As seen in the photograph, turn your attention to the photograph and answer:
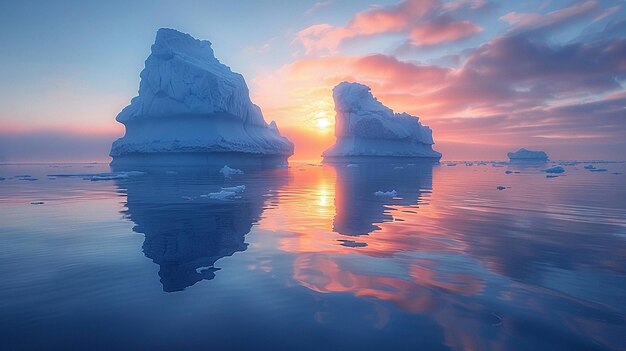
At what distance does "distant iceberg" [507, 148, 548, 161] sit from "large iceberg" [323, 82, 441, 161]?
97.1 feet

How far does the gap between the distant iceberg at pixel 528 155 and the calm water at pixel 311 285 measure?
237ft

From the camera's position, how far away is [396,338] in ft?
7.51

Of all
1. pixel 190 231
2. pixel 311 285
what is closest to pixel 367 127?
pixel 190 231

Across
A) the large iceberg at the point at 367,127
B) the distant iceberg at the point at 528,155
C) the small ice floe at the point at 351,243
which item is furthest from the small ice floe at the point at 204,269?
the distant iceberg at the point at 528,155

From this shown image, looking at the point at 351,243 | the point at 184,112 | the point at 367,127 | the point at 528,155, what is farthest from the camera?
the point at 528,155

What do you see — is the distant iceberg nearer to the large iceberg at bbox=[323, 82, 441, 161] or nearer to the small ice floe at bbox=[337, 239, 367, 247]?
the large iceberg at bbox=[323, 82, 441, 161]

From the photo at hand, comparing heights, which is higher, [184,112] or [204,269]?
[184,112]

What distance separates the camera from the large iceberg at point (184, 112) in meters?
32.8

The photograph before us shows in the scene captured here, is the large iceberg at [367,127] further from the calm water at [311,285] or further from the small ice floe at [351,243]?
the small ice floe at [351,243]

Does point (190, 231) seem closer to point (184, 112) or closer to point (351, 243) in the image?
point (351, 243)

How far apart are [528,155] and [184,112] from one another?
67048 mm

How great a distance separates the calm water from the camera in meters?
2.31

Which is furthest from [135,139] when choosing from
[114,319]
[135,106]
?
[114,319]

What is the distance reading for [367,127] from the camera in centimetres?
4744
